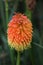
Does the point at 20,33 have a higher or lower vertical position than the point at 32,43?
higher

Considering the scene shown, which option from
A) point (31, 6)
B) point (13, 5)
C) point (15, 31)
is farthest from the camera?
point (13, 5)

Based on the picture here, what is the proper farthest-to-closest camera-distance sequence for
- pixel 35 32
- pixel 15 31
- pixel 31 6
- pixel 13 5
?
pixel 13 5, pixel 35 32, pixel 31 6, pixel 15 31

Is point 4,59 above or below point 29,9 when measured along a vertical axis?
below

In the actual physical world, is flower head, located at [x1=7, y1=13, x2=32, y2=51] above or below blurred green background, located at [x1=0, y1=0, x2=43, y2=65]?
above

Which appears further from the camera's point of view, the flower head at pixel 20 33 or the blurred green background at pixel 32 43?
the blurred green background at pixel 32 43

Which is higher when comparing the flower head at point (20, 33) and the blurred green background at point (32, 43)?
the flower head at point (20, 33)

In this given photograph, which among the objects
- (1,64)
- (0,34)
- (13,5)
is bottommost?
(1,64)

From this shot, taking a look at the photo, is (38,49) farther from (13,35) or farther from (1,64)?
(13,35)

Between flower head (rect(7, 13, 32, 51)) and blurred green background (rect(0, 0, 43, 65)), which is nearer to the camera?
flower head (rect(7, 13, 32, 51))

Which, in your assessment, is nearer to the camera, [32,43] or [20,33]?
[20,33]

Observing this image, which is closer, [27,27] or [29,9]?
[27,27]

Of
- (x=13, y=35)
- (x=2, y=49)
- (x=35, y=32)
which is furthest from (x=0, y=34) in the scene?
(x=13, y=35)
